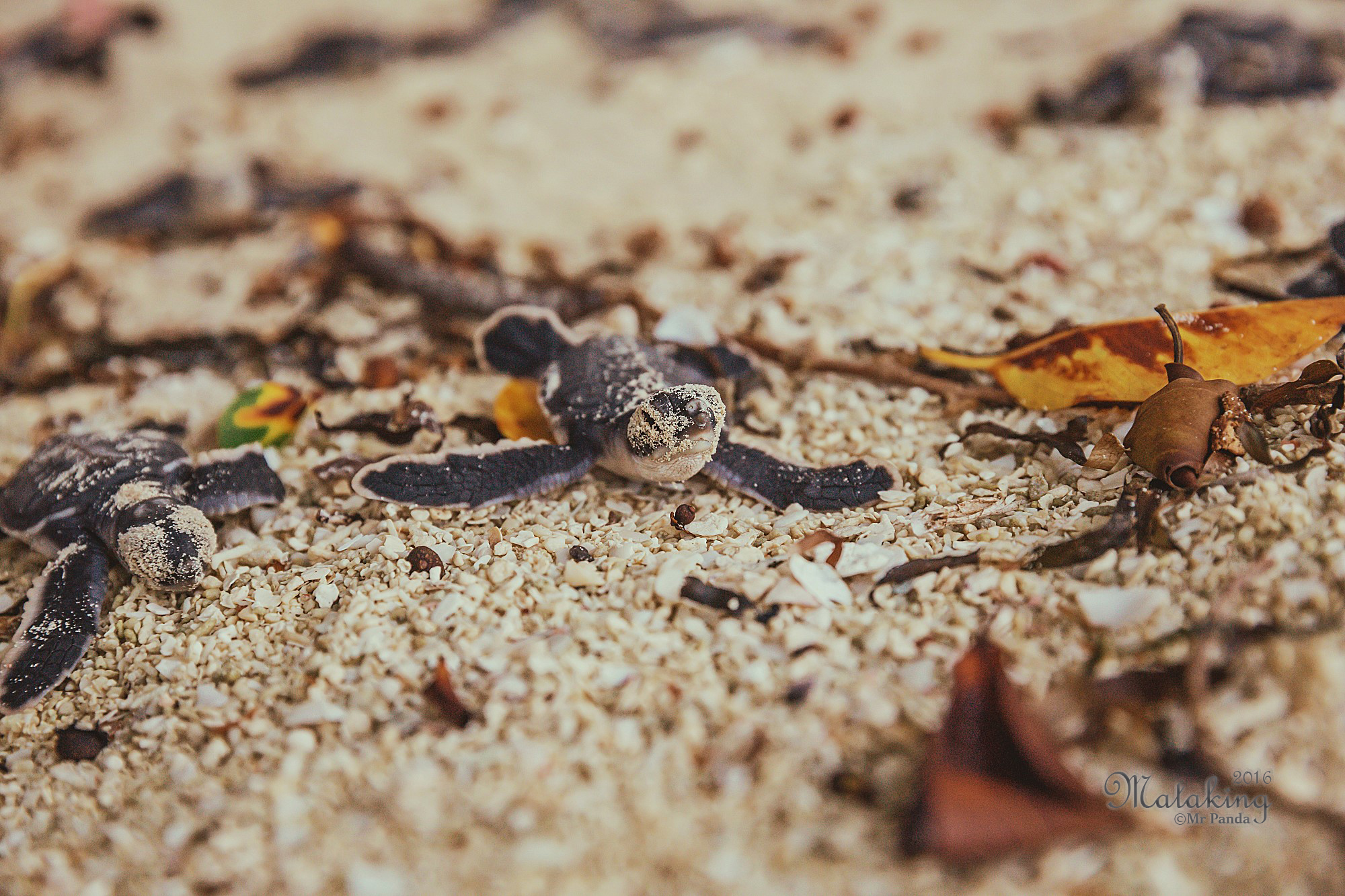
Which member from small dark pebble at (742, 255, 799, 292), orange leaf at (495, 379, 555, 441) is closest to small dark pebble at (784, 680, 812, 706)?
orange leaf at (495, 379, 555, 441)

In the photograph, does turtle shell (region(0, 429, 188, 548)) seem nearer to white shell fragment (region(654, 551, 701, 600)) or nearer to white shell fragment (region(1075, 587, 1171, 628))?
white shell fragment (region(654, 551, 701, 600))

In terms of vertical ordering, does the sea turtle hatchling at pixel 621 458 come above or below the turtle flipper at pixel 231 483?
above

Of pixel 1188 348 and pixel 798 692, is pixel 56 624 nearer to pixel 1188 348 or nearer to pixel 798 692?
pixel 798 692

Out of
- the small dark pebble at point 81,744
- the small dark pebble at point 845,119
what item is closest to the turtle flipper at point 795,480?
the small dark pebble at point 81,744

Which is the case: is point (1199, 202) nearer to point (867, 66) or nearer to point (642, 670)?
point (867, 66)

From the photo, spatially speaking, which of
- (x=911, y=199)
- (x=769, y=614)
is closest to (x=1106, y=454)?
(x=769, y=614)

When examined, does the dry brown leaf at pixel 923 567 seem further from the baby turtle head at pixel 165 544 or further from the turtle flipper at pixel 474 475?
the baby turtle head at pixel 165 544
